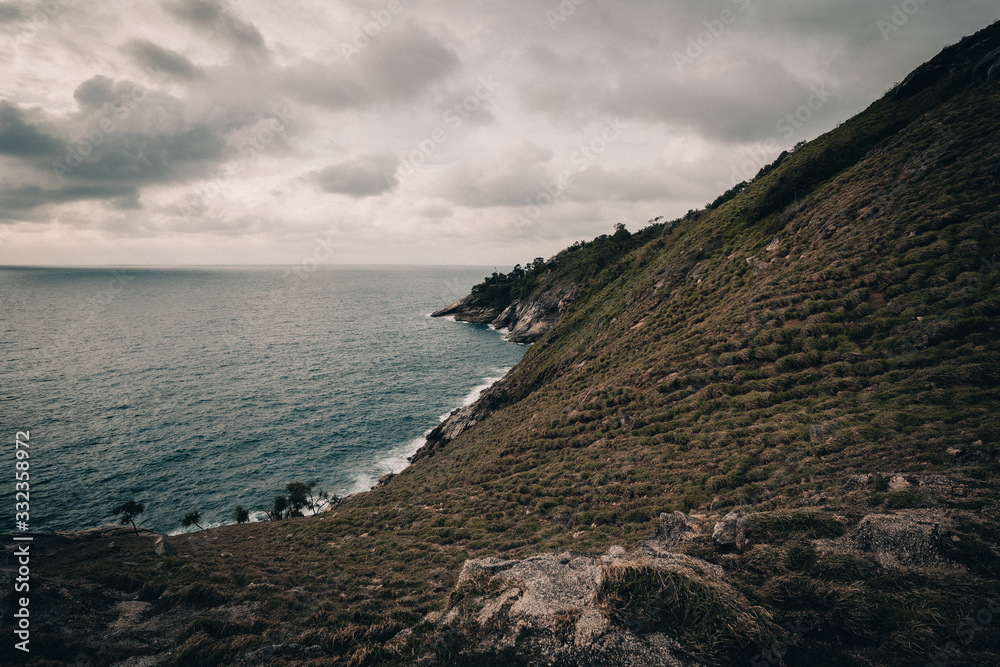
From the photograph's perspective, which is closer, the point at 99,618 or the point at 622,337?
the point at 99,618

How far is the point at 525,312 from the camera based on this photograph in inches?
4626

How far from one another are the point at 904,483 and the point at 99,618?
23.6 meters

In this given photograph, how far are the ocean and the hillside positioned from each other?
62.2 feet

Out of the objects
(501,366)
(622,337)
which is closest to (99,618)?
(622,337)

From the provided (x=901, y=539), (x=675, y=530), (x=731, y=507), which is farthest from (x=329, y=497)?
(x=901, y=539)

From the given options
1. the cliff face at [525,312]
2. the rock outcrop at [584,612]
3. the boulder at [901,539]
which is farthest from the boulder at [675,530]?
the cliff face at [525,312]

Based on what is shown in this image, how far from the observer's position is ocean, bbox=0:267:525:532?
42.3 metres

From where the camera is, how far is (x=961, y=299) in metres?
15.2

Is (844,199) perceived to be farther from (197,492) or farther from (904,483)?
(197,492)

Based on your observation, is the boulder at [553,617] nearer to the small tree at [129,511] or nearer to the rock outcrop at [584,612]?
the rock outcrop at [584,612]

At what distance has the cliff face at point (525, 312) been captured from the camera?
101 meters

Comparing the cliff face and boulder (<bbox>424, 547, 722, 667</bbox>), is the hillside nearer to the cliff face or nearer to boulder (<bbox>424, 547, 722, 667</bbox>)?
boulder (<bbox>424, 547, 722, 667</bbox>)

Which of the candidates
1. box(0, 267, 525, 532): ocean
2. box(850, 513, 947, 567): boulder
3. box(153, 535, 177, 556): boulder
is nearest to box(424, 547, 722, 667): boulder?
box(850, 513, 947, 567): boulder

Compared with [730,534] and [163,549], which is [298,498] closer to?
[163,549]
